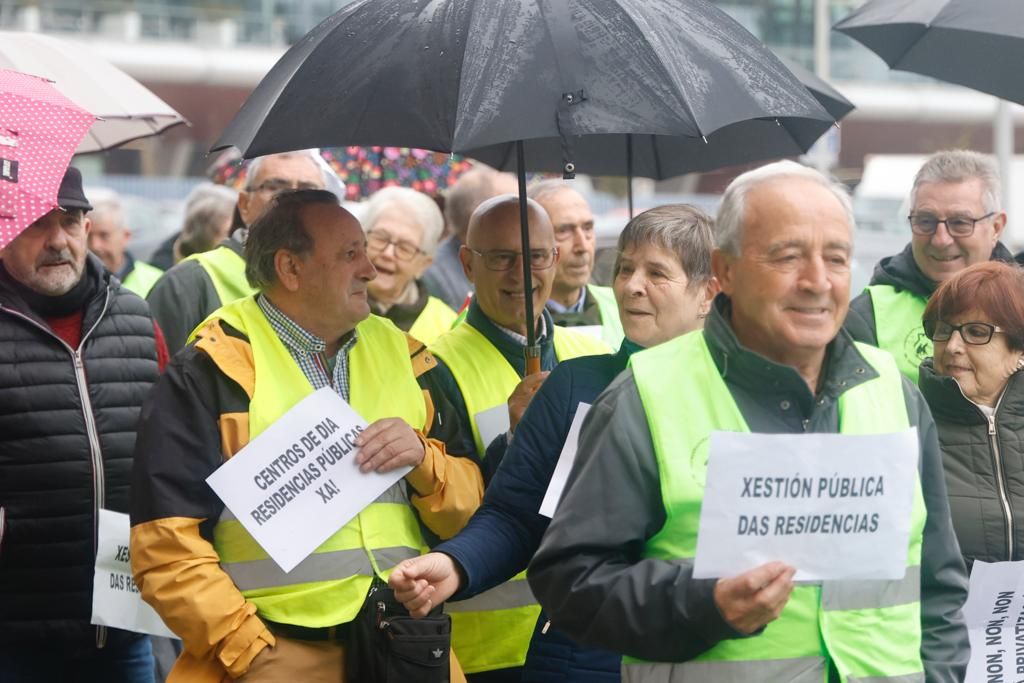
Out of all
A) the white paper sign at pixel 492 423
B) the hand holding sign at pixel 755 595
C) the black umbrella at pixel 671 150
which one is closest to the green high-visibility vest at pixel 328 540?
the white paper sign at pixel 492 423

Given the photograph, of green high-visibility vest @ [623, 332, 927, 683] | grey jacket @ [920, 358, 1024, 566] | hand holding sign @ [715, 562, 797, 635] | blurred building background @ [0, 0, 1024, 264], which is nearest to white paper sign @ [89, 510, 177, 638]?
green high-visibility vest @ [623, 332, 927, 683]

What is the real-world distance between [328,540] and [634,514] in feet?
4.41

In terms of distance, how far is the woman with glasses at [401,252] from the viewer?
713cm

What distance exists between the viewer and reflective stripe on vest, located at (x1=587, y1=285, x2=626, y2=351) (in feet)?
19.6

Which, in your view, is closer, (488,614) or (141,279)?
(488,614)

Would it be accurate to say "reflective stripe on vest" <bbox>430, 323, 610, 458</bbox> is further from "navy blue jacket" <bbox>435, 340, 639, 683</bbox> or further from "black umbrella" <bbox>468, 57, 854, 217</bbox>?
"black umbrella" <bbox>468, 57, 854, 217</bbox>

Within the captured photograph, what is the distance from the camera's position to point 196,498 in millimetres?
4105

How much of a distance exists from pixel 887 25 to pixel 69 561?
301 cm

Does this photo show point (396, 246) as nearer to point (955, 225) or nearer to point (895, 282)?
point (895, 282)

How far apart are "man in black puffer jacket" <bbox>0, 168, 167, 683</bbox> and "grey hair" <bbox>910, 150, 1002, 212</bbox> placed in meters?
2.62

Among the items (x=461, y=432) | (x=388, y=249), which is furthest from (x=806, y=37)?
(x=461, y=432)

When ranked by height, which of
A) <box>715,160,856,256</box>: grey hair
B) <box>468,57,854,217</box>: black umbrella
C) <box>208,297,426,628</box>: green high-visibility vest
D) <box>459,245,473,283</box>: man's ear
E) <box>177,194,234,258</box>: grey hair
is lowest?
<box>177,194,234,258</box>: grey hair

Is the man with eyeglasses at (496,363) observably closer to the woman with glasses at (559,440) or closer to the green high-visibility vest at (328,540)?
the green high-visibility vest at (328,540)

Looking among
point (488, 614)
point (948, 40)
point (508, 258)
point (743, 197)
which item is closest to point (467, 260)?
point (508, 258)
